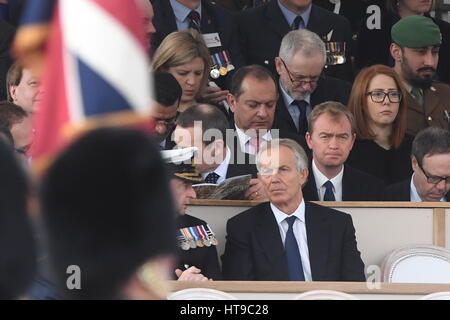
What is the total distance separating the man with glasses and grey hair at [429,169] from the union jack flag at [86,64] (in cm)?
463

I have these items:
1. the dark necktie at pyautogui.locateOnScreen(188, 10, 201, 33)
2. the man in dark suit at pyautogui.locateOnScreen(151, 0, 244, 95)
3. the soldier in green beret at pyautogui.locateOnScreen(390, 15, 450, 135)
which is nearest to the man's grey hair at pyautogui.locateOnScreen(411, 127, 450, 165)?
the soldier in green beret at pyautogui.locateOnScreen(390, 15, 450, 135)

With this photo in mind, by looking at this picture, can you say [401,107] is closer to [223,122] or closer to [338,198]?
[338,198]

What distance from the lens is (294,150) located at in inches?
263

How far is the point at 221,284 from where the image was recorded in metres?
5.82

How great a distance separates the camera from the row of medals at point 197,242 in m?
6.30

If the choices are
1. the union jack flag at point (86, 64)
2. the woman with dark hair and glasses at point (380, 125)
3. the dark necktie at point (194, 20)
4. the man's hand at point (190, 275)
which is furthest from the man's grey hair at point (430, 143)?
the union jack flag at point (86, 64)

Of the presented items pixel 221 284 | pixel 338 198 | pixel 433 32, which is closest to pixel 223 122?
pixel 338 198

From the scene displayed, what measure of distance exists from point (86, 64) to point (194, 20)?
5133 mm

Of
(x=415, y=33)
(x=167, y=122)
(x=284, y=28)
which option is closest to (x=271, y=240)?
(x=167, y=122)

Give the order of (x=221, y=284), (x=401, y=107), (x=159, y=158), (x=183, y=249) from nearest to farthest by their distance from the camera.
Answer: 1. (x=159, y=158)
2. (x=221, y=284)
3. (x=183, y=249)
4. (x=401, y=107)

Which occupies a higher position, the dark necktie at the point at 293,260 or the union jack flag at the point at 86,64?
the union jack flag at the point at 86,64

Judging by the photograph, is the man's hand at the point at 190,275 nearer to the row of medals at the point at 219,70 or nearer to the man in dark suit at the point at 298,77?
the man in dark suit at the point at 298,77

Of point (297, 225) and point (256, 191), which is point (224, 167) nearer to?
point (256, 191)
